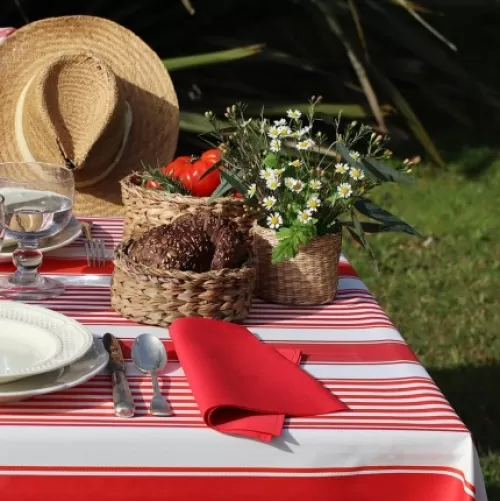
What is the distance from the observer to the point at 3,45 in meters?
2.89

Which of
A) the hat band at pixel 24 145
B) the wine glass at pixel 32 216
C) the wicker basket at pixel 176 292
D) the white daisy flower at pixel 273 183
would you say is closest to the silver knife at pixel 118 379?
the wicker basket at pixel 176 292

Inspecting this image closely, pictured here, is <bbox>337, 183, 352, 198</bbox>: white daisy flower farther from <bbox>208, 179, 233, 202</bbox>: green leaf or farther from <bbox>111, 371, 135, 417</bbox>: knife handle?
<bbox>111, 371, 135, 417</bbox>: knife handle

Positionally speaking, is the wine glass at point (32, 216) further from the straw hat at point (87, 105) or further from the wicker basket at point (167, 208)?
the straw hat at point (87, 105)

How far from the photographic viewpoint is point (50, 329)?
55.4 inches

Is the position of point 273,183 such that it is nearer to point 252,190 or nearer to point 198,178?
point 252,190

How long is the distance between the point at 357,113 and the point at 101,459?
13.0ft

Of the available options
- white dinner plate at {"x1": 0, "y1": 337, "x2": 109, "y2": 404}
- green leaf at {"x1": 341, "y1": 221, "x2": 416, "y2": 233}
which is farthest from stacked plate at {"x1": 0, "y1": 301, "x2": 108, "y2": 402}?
green leaf at {"x1": 341, "y1": 221, "x2": 416, "y2": 233}

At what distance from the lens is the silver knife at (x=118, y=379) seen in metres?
1.24

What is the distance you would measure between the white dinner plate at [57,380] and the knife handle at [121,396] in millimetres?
25

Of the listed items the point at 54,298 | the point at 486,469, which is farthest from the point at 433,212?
the point at 54,298

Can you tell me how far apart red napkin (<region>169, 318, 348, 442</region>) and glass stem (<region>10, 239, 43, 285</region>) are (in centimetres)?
35

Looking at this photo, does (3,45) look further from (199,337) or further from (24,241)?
(199,337)

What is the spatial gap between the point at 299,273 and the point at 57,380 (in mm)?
559

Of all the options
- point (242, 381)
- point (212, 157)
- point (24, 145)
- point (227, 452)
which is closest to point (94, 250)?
point (212, 157)
